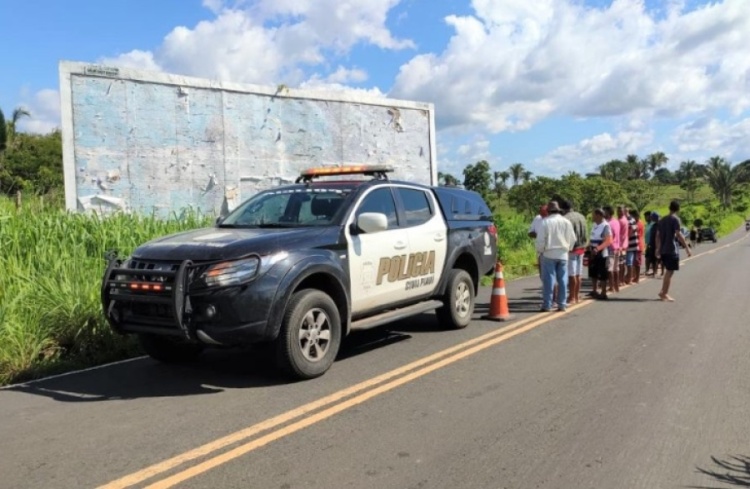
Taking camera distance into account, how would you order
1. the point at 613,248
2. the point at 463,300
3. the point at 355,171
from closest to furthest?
the point at 355,171 < the point at 463,300 < the point at 613,248

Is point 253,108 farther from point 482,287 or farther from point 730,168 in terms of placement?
point 730,168

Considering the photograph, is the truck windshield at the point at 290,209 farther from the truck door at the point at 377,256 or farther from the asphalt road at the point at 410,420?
the asphalt road at the point at 410,420

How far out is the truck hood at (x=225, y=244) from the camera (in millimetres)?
5547

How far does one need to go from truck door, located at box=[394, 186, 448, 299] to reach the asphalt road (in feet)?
2.41

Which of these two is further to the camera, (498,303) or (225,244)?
(498,303)

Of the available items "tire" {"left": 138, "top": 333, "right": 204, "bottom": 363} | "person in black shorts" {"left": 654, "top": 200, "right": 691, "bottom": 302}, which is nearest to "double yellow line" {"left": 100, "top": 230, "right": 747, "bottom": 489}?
"tire" {"left": 138, "top": 333, "right": 204, "bottom": 363}

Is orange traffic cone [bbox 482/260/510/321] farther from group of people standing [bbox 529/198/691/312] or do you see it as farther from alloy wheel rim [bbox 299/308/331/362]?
alloy wheel rim [bbox 299/308/331/362]

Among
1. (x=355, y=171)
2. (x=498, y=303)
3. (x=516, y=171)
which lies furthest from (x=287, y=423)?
(x=516, y=171)

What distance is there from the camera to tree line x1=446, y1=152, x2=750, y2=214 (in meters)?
48.4

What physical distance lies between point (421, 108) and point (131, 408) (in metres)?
14.6

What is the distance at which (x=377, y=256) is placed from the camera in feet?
22.4

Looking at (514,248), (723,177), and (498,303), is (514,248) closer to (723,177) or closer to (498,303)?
(498,303)

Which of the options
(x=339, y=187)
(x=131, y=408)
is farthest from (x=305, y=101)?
(x=131, y=408)

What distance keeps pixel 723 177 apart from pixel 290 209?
99.9 m
